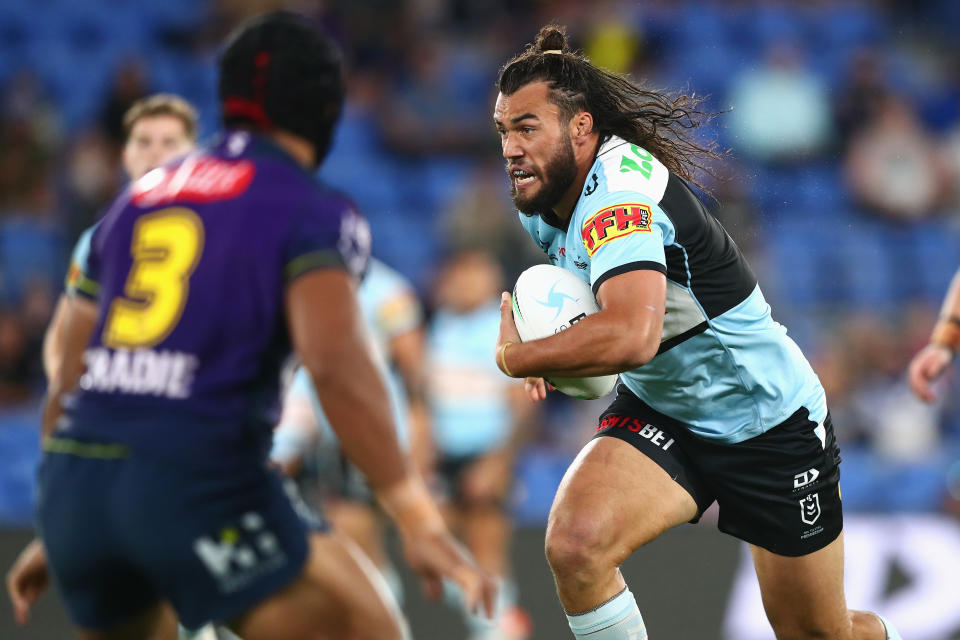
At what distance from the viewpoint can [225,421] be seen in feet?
9.28

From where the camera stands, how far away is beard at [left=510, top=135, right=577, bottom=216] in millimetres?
4332

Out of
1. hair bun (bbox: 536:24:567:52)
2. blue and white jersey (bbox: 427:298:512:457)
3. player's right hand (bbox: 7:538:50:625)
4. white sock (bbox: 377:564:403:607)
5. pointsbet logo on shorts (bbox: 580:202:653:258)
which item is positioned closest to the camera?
player's right hand (bbox: 7:538:50:625)

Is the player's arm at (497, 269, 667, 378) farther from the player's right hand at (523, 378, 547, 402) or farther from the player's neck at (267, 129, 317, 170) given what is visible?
the player's neck at (267, 129, 317, 170)

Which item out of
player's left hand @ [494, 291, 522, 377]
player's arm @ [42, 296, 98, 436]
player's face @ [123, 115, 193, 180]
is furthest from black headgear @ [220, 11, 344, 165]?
player's face @ [123, 115, 193, 180]

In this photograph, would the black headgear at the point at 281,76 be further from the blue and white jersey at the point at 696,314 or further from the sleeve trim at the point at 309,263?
the blue and white jersey at the point at 696,314

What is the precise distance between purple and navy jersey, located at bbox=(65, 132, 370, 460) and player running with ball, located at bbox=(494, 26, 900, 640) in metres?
1.33

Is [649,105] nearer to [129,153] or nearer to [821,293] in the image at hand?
[129,153]

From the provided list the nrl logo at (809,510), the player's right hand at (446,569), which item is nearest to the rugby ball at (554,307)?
the nrl logo at (809,510)

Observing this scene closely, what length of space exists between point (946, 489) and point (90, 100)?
858cm

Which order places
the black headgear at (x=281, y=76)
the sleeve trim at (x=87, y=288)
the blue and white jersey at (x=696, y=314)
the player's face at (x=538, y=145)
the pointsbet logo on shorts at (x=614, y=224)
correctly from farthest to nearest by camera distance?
the player's face at (x=538, y=145) < the blue and white jersey at (x=696, y=314) < the pointsbet logo on shorts at (x=614, y=224) < the sleeve trim at (x=87, y=288) < the black headgear at (x=281, y=76)

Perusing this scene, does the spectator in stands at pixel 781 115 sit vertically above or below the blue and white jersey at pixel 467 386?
above

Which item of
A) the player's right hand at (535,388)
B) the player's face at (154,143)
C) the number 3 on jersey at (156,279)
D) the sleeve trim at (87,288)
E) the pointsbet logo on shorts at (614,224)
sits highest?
the number 3 on jersey at (156,279)

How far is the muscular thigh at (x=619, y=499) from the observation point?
4191mm

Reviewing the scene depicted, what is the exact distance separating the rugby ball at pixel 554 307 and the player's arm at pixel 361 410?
1.37 metres
